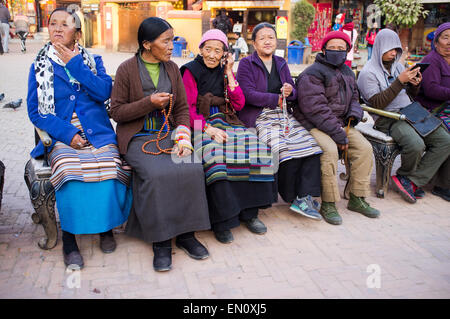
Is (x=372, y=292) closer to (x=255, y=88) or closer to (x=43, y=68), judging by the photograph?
(x=255, y=88)

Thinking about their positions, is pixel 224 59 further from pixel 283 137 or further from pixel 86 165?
pixel 86 165

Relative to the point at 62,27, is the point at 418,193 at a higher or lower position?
lower

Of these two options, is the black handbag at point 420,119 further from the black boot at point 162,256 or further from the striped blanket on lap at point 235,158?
the black boot at point 162,256

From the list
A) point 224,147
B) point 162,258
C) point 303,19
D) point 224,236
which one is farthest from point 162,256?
point 303,19

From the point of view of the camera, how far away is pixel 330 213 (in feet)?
12.6

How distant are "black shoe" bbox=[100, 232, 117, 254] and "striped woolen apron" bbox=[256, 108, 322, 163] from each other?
1559mm

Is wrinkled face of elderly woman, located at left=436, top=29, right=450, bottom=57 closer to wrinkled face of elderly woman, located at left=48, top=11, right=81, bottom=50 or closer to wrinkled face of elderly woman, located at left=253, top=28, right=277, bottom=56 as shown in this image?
wrinkled face of elderly woman, located at left=253, top=28, right=277, bottom=56

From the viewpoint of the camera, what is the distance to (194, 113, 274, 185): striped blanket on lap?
10.5ft

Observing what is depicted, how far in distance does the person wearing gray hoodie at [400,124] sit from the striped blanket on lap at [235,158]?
163 centimetres

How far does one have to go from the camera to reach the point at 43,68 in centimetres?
316

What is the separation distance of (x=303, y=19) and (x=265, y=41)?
538 inches

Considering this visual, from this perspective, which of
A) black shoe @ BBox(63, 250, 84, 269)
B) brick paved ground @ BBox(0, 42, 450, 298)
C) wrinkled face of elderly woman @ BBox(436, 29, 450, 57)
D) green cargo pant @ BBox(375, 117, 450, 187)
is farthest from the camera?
wrinkled face of elderly woman @ BBox(436, 29, 450, 57)

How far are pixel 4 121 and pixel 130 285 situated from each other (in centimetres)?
572

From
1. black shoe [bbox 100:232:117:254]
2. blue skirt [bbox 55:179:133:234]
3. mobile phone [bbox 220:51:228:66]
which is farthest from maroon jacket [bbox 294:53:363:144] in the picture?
black shoe [bbox 100:232:117:254]
